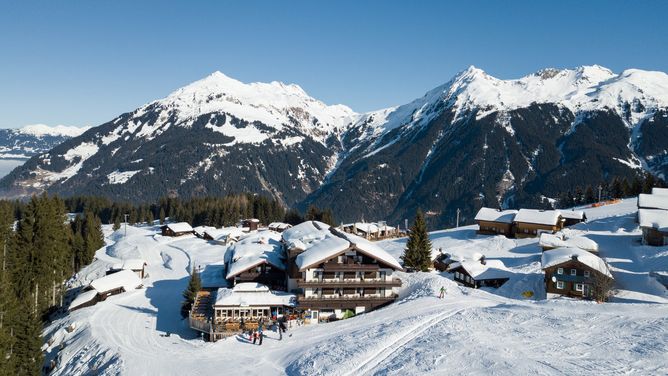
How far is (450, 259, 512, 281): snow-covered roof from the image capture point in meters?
62.4

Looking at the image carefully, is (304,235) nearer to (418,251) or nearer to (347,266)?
(347,266)

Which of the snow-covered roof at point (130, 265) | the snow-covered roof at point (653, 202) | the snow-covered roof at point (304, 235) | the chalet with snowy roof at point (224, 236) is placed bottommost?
the snow-covered roof at point (130, 265)

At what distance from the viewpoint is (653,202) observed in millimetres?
85750

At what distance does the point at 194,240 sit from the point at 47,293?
43.7 meters

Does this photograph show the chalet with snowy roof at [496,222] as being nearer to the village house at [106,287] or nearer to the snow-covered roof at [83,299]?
the village house at [106,287]

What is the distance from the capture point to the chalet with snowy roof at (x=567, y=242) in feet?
221

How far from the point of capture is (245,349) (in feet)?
124

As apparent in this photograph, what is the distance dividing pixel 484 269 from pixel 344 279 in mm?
25108

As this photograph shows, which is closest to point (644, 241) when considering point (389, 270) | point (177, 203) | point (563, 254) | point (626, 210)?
point (563, 254)

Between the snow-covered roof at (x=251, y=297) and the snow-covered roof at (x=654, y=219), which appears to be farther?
the snow-covered roof at (x=654, y=219)

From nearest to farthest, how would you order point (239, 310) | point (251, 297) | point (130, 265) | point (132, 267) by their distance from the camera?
point (239, 310) < point (251, 297) < point (132, 267) < point (130, 265)

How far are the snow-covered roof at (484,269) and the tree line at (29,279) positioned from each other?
162 ft

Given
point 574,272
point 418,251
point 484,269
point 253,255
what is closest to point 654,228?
point 574,272

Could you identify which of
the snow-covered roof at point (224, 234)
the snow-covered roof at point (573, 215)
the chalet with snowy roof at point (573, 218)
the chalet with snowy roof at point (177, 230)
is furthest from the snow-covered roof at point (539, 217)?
the chalet with snowy roof at point (177, 230)
